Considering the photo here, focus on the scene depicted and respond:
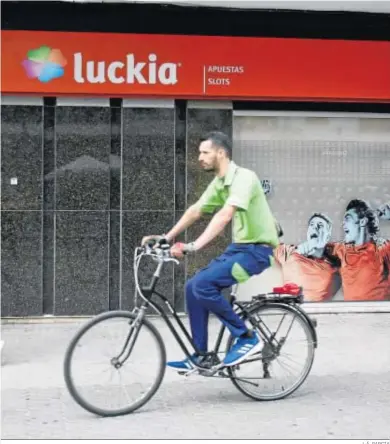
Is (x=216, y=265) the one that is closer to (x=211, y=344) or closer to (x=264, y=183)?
(x=211, y=344)

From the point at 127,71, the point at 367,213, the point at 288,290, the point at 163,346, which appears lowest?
the point at 163,346

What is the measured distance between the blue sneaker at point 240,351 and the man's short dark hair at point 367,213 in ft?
14.9

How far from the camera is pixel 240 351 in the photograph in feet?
18.6

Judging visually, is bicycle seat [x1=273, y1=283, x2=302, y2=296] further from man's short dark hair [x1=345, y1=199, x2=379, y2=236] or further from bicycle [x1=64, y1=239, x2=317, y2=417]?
man's short dark hair [x1=345, y1=199, x2=379, y2=236]

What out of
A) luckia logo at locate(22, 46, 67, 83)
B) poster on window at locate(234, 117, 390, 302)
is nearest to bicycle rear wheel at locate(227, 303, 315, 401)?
poster on window at locate(234, 117, 390, 302)

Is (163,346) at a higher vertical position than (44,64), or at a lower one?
lower

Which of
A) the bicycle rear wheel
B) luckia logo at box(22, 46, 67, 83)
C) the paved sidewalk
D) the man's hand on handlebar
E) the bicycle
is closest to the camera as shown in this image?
the paved sidewalk

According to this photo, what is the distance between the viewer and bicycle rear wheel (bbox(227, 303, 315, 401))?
5.77 metres

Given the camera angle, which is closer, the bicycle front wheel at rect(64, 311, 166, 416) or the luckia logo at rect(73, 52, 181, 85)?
the bicycle front wheel at rect(64, 311, 166, 416)

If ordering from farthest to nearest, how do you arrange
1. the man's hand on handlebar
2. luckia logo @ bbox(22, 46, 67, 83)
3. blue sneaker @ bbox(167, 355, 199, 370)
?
luckia logo @ bbox(22, 46, 67, 83) < blue sneaker @ bbox(167, 355, 199, 370) < the man's hand on handlebar

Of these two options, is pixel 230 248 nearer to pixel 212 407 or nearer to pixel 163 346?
pixel 163 346

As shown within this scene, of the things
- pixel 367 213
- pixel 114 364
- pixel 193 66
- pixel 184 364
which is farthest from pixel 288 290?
pixel 367 213

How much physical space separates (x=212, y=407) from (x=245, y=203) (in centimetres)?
142

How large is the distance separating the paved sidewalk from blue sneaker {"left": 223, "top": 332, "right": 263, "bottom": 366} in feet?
0.80
